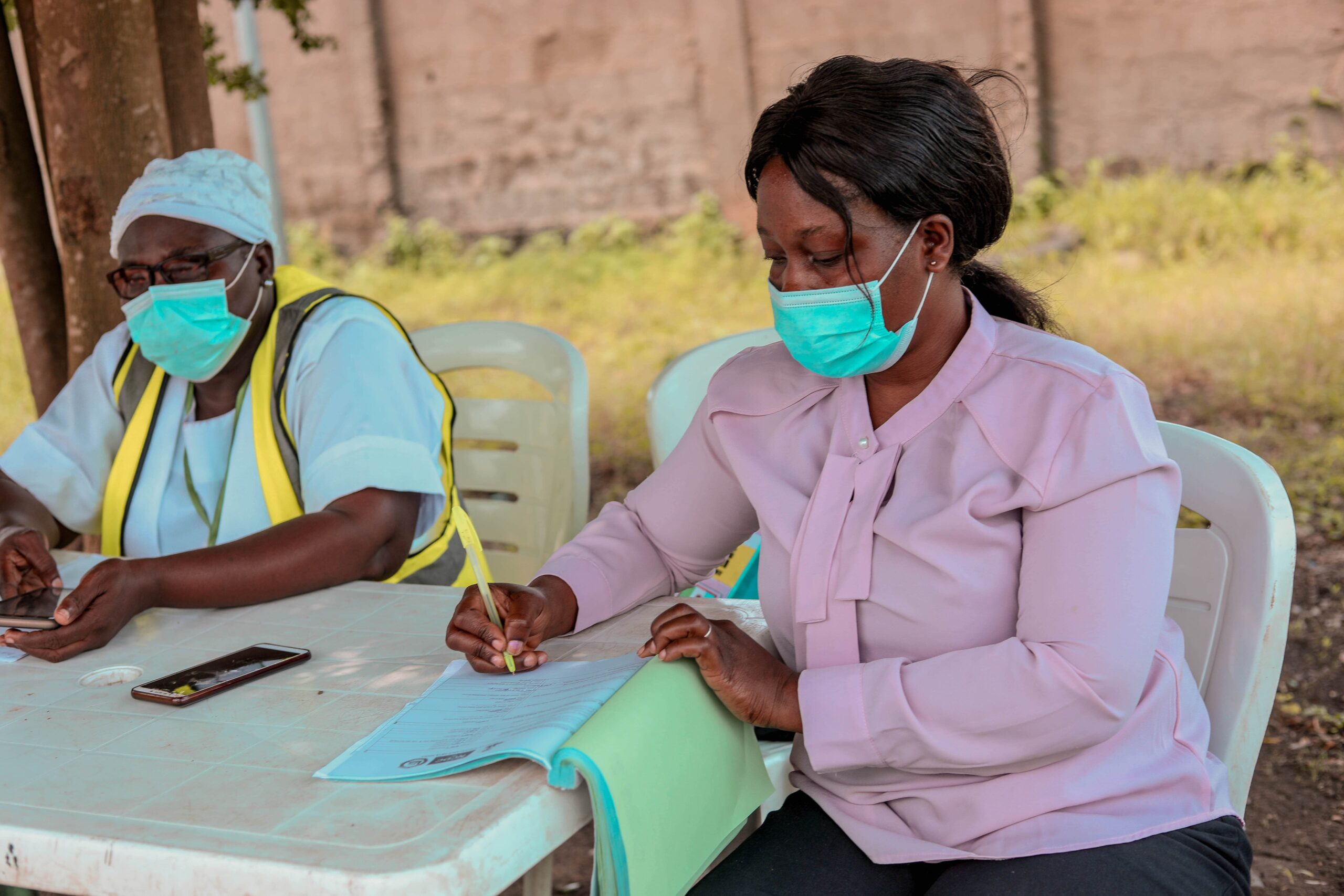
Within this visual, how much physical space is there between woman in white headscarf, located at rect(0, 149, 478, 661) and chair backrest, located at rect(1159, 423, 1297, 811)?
4.51 feet

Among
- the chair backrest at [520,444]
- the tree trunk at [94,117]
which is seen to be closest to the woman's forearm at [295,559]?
the chair backrest at [520,444]

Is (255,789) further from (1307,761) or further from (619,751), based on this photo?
(1307,761)

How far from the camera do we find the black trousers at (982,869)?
5.00ft

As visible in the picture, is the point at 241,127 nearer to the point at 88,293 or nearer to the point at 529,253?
the point at 529,253

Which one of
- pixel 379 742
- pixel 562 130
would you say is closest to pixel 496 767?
pixel 379 742

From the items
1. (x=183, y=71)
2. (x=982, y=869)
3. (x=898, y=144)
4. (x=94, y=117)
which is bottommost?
(x=982, y=869)

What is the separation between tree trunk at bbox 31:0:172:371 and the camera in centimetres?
301

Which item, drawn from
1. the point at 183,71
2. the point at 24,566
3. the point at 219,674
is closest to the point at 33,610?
the point at 24,566

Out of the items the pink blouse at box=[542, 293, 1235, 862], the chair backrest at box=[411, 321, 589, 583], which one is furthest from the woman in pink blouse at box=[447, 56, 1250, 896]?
the chair backrest at box=[411, 321, 589, 583]

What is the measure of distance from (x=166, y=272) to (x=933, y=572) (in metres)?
1.74

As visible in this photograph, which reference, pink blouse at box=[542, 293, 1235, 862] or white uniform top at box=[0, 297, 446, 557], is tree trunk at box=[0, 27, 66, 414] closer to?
white uniform top at box=[0, 297, 446, 557]

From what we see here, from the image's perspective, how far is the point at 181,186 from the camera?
2.56 m

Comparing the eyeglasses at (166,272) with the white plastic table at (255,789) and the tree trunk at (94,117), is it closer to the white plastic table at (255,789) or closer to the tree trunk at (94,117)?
the tree trunk at (94,117)

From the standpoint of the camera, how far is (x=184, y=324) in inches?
99.8
